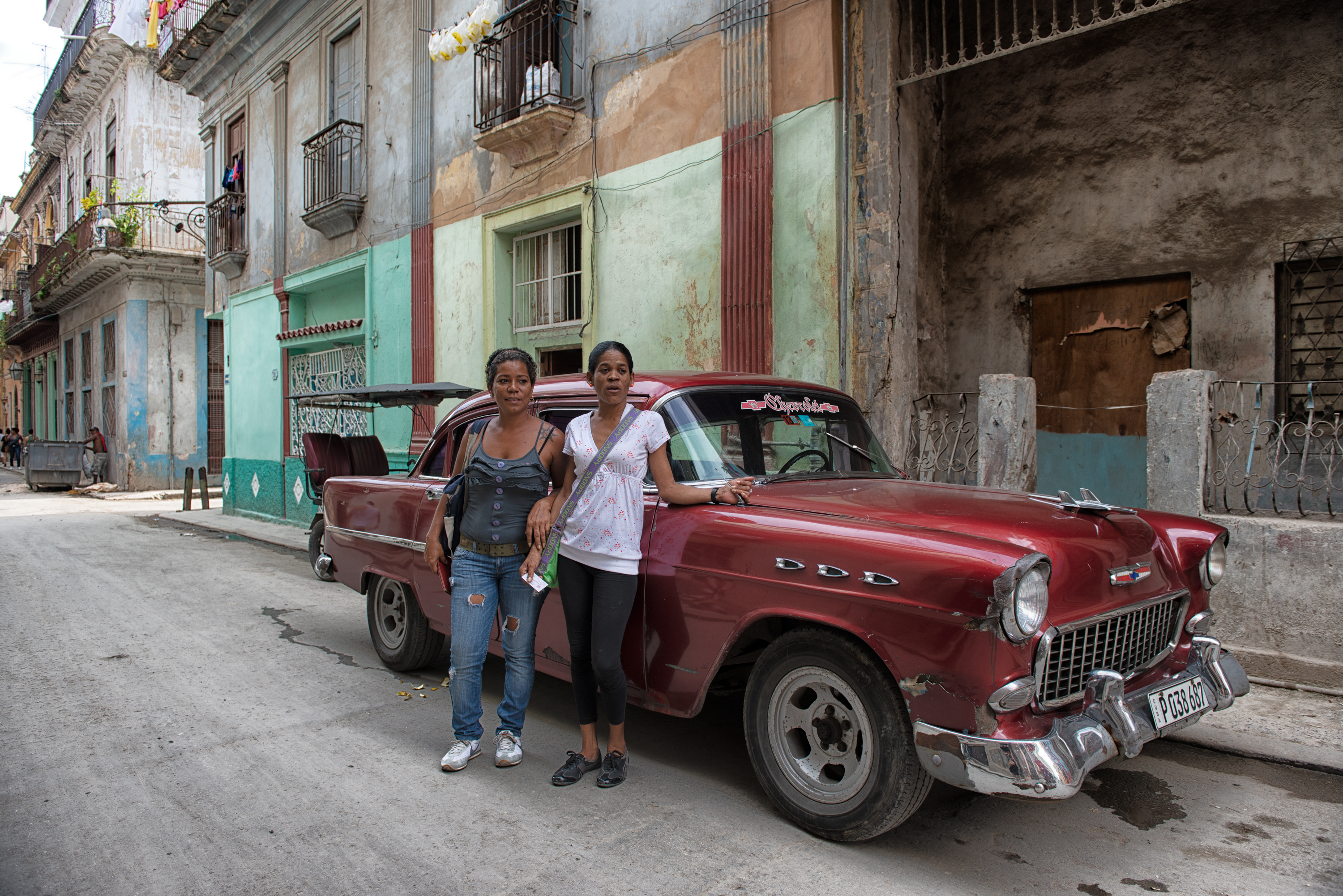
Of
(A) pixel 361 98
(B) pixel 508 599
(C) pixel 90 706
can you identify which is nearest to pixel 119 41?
(A) pixel 361 98

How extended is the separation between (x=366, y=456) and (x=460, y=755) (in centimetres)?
519

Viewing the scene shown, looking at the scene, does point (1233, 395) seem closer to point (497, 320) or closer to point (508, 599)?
point (508, 599)

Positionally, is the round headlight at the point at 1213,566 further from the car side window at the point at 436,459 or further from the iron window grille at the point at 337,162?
the iron window grille at the point at 337,162

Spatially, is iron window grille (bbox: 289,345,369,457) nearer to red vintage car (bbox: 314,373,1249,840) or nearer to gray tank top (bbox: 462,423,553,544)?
gray tank top (bbox: 462,423,553,544)

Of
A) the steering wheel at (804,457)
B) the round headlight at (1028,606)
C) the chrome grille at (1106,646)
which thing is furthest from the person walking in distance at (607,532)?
the chrome grille at (1106,646)

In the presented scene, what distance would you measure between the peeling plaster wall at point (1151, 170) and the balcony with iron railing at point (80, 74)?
23.1 m

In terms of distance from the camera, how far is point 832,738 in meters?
3.04

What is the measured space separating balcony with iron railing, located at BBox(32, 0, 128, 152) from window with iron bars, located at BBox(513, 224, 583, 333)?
18.4 m

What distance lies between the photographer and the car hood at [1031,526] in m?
2.77

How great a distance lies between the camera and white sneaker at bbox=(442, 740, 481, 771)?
3660 millimetres

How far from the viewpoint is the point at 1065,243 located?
7742 mm

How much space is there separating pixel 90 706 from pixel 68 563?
6154mm

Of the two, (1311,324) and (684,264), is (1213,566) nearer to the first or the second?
(1311,324)

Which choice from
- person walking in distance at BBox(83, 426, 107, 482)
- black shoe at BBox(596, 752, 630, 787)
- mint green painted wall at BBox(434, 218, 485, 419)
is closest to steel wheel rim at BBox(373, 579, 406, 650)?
black shoe at BBox(596, 752, 630, 787)
